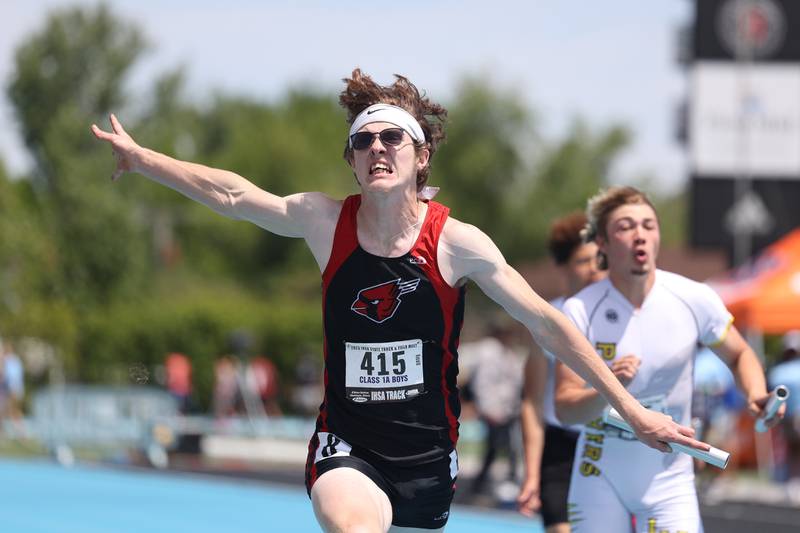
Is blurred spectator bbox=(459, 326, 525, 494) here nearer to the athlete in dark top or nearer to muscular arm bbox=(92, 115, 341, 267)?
the athlete in dark top

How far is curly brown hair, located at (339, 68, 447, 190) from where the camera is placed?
5379 millimetres

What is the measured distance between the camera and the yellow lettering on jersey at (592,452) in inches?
237

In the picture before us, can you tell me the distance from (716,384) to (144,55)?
129 ft

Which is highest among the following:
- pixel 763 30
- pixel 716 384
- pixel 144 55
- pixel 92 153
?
pixel 144 55

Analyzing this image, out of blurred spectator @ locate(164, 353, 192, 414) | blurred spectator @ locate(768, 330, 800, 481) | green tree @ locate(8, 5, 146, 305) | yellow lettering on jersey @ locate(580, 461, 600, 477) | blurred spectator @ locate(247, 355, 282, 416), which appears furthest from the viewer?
green tree @ locate(8, 5, 146, 305)

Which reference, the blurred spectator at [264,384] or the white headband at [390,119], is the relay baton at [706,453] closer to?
the white headband at [390,119]

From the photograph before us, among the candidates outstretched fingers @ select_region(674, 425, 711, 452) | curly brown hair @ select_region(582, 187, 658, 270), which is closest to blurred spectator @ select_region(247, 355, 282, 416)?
curly brown hair @ select_region(582, 187, 658, 270)

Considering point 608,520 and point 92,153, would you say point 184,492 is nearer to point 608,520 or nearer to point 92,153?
point 608,520

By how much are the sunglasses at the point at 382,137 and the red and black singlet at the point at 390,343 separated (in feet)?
0.80

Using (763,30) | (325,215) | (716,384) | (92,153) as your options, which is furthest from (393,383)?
(92,153)

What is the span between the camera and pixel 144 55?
2103 inches

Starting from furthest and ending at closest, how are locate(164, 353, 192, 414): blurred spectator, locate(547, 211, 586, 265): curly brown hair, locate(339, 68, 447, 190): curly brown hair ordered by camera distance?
locate(164, 353, 192, 414): blurred spectator
locate(547, 211, 586, 265): curly brown hair
locate(339, 68, 447, 190): curly brown hair

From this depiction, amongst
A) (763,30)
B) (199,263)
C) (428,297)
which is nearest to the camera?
(428,297)

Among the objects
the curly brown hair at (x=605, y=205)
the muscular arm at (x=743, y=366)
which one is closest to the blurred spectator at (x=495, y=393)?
the curly brown hair at (x=605, y=205)
